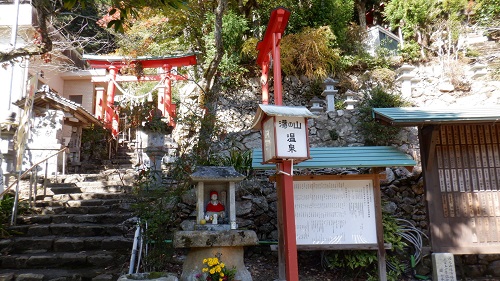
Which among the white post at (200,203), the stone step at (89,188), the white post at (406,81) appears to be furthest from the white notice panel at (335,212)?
the white post at (406,81)

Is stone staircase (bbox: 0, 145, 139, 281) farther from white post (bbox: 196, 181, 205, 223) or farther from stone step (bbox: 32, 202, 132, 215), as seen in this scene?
white post (bbox: 196, 181, 205, 223)

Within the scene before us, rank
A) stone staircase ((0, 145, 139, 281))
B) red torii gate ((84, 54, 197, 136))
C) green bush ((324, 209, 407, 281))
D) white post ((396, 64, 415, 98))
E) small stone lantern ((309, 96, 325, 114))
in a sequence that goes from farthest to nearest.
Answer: red torii gate ((84, 54, 197, 136)) → white post ((396, 64, 415, 98)) → small stone lantern ((309, 96, 325, 114)) → green bush ((324, 209, 407, 281)) → stone staircase ((0, 145, 139, 281))

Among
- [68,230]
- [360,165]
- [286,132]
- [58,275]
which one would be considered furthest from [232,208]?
A: [68,230]

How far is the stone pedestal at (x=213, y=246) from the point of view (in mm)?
5410

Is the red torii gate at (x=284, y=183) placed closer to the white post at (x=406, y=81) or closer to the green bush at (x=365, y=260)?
the green bush at (x=365, y=260)

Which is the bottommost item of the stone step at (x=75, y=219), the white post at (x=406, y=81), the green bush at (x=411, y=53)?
the stone step at (x=75, y=219)

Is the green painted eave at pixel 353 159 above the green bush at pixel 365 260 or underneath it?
above

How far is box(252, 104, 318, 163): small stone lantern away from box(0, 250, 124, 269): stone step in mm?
3456

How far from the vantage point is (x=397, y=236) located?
7.04 metres

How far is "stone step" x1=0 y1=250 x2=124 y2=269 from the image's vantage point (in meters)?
6.06

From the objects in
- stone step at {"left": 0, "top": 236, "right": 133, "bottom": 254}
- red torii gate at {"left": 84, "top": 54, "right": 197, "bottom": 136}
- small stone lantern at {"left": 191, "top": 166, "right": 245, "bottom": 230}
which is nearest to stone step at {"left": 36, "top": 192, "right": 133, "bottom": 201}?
stone step at {"left": 0, "top": 236, "right": 133, "bottom": 254}

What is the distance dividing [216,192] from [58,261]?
3.05 metres

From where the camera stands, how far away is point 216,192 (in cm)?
616

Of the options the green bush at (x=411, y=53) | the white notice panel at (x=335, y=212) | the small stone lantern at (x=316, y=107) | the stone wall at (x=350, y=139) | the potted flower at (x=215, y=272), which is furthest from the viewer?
the green bush at (x=411, y=53)
